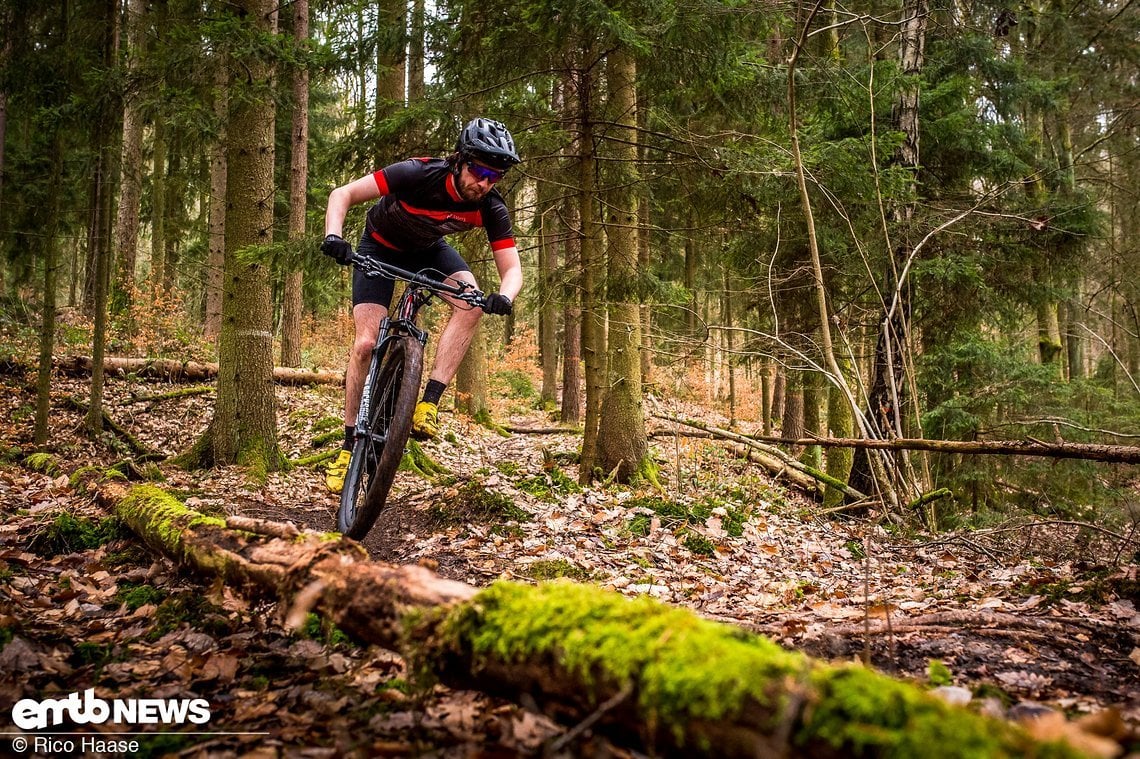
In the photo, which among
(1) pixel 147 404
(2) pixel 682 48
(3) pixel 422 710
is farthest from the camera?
(1) pixel 147 404

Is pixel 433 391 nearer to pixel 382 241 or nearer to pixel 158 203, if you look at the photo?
pixel 382 241

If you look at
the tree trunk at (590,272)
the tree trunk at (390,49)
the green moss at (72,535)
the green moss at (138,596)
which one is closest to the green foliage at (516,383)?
the tree trunk at (390,49)

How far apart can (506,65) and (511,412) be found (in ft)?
34.1

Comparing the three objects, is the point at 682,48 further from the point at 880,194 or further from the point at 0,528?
the point at 0,528

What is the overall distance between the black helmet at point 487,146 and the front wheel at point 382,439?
48.7 inches

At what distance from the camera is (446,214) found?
447 centimetres

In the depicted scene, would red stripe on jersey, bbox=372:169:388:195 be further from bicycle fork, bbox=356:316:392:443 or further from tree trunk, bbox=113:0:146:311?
tree trunk, bbox=113:0:146:311

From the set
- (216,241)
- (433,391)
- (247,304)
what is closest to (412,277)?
(433,391)

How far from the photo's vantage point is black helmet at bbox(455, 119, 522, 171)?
411 cm

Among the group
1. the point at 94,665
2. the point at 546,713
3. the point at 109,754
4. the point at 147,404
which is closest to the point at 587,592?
the point at 546,713

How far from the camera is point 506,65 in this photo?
22.8 ft

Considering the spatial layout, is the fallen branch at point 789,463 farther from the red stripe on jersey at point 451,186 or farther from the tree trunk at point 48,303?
the tree trunk at point 48,303

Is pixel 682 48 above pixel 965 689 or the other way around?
above

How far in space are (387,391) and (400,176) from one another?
141cm
